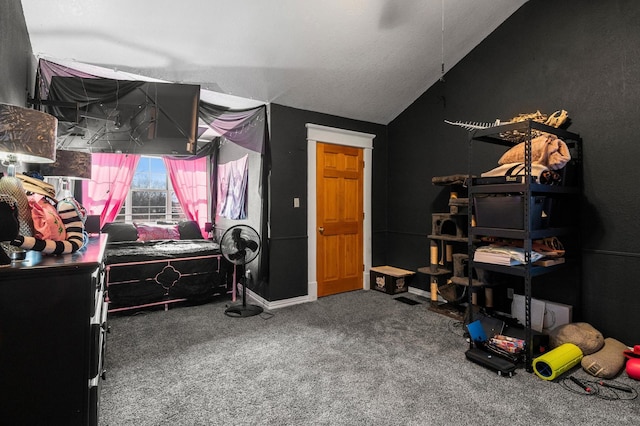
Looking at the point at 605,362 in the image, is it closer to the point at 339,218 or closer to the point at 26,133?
the point at 339,218

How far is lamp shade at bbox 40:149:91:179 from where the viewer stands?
2.63m

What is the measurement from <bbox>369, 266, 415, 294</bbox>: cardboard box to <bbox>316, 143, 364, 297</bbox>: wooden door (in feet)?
0.68

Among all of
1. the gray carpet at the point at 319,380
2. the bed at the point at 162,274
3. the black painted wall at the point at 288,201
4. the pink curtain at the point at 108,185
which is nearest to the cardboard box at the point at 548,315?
the gray carpet at the point at 319,380

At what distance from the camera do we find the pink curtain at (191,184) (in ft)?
18.2

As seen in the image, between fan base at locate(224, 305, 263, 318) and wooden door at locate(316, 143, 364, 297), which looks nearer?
fan base at locate(224, 305, 263, 318)

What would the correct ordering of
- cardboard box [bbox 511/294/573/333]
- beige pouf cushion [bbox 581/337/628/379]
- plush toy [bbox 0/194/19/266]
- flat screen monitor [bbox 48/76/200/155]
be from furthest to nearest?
cardboard box [bbox 511/294/573/333] < flat screen monitor [bbox 48/76/200/155] < beige pouf cushion [bbox 581/337/628/379] < plush toy [bbox 0/194/19/266]

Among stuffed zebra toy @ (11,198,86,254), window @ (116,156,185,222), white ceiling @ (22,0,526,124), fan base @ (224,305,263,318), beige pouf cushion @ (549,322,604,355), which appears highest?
white ceiling @ (22,0,526,124)

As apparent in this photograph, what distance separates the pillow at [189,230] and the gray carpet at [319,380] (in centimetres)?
201

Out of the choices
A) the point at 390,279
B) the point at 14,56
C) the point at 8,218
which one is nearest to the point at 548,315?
the point at 390,279

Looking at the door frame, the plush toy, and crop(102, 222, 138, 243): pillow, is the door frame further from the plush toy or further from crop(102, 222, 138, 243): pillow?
the plush toy

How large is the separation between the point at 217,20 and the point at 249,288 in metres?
3.12

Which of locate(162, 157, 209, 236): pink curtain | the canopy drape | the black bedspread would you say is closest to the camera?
the canopy drape

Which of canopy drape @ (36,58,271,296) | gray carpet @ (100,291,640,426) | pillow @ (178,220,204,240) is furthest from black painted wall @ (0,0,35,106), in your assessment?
pillow @ (178,220,204,240)

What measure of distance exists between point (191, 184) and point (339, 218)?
286 centimetres
